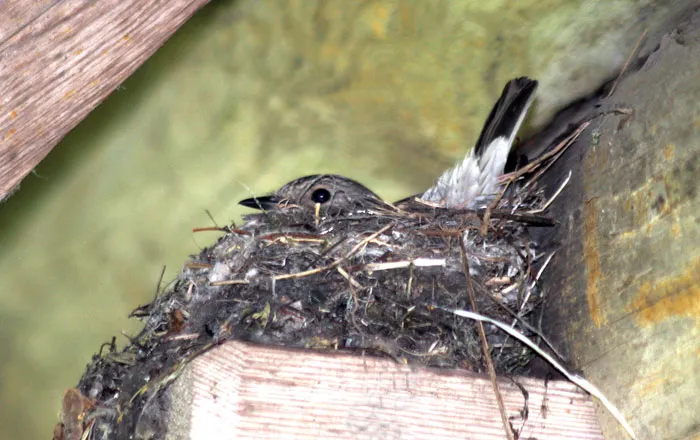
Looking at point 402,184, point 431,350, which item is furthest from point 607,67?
point 431,350

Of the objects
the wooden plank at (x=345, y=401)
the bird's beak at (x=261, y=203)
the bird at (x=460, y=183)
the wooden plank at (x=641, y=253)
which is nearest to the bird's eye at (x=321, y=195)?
the bird at (x=460, y=183)

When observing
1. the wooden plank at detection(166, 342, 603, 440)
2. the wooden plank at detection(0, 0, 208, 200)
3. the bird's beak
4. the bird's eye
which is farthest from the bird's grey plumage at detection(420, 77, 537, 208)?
the wooden plank at detection(0, 0, 208, 200)

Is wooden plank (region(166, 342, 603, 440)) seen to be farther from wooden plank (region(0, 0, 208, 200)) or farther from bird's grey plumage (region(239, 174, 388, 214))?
bird's grey plumage (region(239, 174, 388, 214))

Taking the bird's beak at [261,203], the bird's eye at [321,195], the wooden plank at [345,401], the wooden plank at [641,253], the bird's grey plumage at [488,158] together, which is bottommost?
the wooden plank at [345,401]

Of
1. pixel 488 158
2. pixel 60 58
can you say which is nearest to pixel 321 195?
pixel 488 158

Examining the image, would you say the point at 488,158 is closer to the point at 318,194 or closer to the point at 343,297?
the point at 318,194

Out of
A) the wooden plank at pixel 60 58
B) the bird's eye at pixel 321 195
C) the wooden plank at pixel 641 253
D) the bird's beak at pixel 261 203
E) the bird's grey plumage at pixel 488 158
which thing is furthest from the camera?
the bird's eye at pixel 321 195

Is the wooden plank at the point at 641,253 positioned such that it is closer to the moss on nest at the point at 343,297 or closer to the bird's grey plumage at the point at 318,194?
the moss on nest at the point at 343,297
